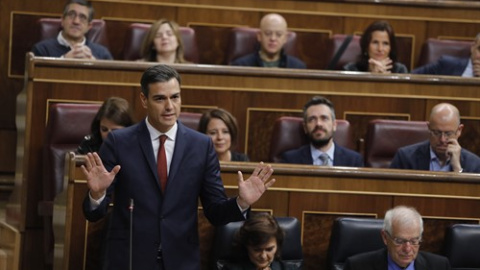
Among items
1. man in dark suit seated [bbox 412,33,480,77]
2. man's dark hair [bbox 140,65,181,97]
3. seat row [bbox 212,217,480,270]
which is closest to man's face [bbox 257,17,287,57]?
man in dark suit seated [bbox 412,33,480,77]

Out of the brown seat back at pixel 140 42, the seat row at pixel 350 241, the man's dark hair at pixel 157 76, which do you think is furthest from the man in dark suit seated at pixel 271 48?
the man's dark hair at pixel 157 76

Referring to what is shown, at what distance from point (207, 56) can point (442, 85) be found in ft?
2.29

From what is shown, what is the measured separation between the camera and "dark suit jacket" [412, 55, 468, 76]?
2.90 metres

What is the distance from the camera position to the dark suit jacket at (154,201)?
5.52 feet

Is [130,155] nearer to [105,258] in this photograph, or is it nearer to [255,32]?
[105,258]

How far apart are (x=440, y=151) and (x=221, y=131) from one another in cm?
45

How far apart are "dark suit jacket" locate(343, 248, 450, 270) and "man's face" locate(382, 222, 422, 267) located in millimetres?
26

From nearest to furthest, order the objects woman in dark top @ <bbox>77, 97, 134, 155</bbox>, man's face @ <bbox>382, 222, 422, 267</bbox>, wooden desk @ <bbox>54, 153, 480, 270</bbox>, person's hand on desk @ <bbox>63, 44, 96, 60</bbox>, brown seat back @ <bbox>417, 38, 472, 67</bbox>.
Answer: man's face @ <bbox>382, 222, 422, 267</bbox> < wooden desk @ <bbox>54, 153, 480, 270</bbox> < woman in dark top @ <bbox>77, 97, 134, 155</bbox> < person's hand on desk @ <bbox>63, 44, 96, 60</bbox> < brown seat back @ <bbox>417, 38, 472, 67</bbox>

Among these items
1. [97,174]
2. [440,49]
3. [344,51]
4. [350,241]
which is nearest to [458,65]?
[440,49]

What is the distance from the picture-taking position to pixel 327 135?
2.38 metres

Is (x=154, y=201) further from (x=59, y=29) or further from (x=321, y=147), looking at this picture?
(x=59, y=29)

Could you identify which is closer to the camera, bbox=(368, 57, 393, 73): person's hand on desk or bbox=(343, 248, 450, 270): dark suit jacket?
bbox=(343, 248, 450, 270): dark suit jacket

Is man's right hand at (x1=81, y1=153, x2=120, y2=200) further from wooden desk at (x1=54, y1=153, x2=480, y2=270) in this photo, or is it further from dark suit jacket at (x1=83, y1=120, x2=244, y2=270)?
wooden desk at (x1=54, y1=153, x2=480, y2=270)

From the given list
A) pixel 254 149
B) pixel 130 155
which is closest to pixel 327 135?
pixel 254 149
